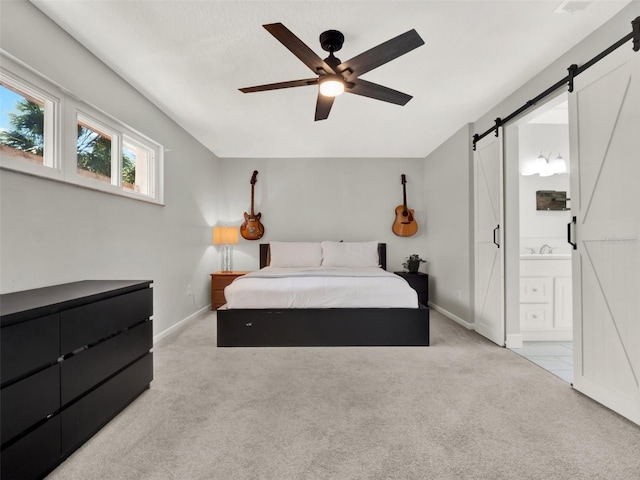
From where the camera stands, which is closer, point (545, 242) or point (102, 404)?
point (102, 404)

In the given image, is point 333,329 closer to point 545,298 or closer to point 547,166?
point 545,298

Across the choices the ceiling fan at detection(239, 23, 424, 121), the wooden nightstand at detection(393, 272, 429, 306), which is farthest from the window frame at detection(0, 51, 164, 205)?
the wooden nightstand at detection(393, 272, 429, 306)

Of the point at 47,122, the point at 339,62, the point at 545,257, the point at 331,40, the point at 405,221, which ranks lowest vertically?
the point at 545,257

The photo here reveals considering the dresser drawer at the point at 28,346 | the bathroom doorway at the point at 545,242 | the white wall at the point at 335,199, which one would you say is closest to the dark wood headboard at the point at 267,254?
the white wall at the point at 335,199

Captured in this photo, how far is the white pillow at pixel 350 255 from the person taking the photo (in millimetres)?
4680

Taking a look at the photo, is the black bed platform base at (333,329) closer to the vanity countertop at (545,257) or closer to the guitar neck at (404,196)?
the vanity countertop at (545,257)

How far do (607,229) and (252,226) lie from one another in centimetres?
428

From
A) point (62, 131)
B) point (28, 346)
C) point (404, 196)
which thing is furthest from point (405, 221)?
point (28, 346)

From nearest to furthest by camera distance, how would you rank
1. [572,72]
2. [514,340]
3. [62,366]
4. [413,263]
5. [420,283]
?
[62,366], [572,72], [514,340], [420,283], [413,263]

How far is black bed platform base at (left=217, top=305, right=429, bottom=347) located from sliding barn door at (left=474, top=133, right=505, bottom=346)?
0.75m

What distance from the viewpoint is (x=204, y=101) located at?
3.15 m

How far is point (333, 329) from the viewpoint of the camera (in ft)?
10.3

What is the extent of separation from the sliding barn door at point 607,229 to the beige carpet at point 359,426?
0.23 metres

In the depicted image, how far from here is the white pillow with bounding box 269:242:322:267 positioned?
4.70 m
